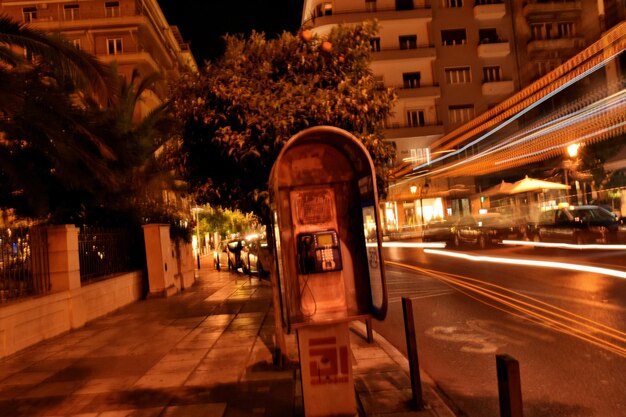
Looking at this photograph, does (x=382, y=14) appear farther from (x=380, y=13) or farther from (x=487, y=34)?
(x=487, y=34)

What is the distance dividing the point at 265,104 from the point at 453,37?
39.3m

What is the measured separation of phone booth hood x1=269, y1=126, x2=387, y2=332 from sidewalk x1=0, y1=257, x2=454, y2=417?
3.23ft

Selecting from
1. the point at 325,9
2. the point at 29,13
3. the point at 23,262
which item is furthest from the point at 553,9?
the point at 23,262

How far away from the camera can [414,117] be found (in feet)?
136

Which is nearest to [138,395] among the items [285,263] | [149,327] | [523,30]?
[285,263]

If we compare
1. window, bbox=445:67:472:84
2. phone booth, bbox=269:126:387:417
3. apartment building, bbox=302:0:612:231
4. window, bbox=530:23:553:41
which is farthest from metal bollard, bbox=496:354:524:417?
window, bbox=530:23:553:41

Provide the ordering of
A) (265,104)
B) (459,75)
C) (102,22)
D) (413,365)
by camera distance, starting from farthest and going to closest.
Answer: (459,75) < (102,22) < (265,104) < (413,365)

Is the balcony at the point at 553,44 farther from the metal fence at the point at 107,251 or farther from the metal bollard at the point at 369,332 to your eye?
the metal bollard at the point at 369,332

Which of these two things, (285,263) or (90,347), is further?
(90,347)

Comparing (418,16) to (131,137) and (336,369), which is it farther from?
(336,369)

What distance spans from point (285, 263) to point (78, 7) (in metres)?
39.5

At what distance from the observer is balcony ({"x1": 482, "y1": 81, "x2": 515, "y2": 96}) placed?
135 ft

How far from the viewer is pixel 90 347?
8.89 metres

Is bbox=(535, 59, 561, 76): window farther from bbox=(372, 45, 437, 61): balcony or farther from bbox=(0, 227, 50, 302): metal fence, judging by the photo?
bbox=(0, 227, 50, 302): metal fence
